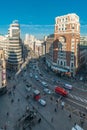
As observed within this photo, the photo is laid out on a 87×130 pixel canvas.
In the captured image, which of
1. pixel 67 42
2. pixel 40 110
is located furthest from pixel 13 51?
pixel 40 110

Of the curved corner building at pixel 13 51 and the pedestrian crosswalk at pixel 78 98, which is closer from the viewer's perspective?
the pedestrian crosswalk at pixel 78 98

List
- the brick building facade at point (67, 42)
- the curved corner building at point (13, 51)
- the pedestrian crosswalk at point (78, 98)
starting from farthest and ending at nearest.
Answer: the curved corner building at point (13, 51) → the brick building facade at point (67, 42) → the pedestrian crosswalk at point (78, 98)

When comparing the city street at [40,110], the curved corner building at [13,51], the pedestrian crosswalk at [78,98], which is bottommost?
the city street at [40,110]

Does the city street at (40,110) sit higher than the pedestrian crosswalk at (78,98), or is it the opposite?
the pedestrian crosswalk at (78,98)

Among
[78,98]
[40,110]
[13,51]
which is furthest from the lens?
[13,51]

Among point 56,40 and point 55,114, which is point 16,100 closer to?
point 55,114

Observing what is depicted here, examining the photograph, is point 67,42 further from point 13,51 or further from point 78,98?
point 78,98

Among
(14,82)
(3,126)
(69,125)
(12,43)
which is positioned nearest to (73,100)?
(69,125)

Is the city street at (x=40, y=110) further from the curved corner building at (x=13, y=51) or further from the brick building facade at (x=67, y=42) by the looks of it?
the curved corner building at (x=13, y=51)

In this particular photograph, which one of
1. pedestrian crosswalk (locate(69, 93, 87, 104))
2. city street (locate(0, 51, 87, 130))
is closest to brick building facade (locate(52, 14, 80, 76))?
city street (locate(0, 51, 87, 130))

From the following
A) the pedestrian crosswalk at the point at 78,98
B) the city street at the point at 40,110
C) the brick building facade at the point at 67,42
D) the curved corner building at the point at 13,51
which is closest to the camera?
the city street at the point at 40,110

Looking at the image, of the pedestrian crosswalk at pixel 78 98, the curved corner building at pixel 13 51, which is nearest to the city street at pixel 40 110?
the pedestrian crosswalk at pixel 78 98

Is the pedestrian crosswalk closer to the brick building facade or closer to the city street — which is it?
the city street

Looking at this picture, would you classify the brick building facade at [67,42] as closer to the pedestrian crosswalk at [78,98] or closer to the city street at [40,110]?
the city street at [40,110]
